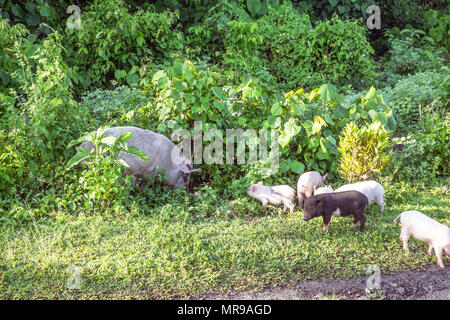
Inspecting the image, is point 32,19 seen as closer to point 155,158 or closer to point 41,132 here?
point 41,132

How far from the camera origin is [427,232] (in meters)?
4.44

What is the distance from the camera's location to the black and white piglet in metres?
4.80

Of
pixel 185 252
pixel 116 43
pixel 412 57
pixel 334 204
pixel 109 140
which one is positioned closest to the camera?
pixel 185 252

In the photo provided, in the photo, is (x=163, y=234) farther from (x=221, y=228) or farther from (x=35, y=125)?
(x=35, y=125)

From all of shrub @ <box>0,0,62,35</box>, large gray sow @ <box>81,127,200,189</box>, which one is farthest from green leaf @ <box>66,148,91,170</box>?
shrub @ <box>0,0,62,35</box>

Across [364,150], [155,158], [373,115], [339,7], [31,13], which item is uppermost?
[339,7]

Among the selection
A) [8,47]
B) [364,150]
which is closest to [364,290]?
[364,150]

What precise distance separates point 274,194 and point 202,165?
1152mm

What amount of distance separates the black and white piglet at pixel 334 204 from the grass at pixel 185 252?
24 cm

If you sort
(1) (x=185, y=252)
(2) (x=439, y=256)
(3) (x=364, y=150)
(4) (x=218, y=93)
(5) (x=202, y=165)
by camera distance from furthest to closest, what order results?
(5) (x=202, y=165), (4) (x=218, y=93), (3) (x=364, y=150), (1) (x=185, y=252), (2) (x=439, y=256)

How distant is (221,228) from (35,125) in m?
2.33

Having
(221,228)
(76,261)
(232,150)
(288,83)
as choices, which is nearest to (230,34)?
(288,83)

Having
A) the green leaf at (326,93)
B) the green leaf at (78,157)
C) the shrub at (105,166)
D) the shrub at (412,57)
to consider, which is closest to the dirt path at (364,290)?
the shrub at (105,166)

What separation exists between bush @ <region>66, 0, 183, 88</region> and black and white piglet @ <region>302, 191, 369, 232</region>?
14.6 ft
